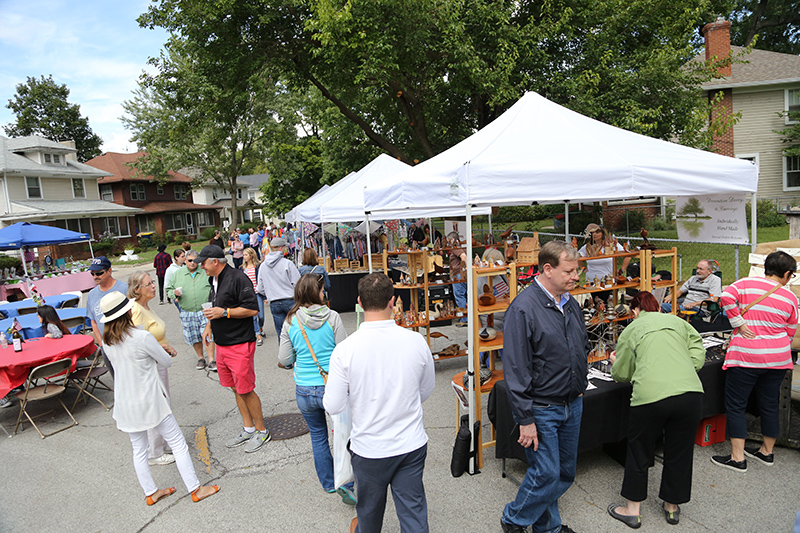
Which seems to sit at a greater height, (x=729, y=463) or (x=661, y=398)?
(x=661, y=398)

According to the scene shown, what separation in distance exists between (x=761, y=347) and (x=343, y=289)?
27.7 feet

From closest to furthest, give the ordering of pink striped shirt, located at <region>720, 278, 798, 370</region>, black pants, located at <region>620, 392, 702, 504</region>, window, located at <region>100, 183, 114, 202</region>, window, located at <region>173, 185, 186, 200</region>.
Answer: black pants, located at <region>620, 392, 702, 504</region> → pink striped shirt, located at <region>720, 278, 798, 370</region> → window, located at <region>100, 183, 114, 202</region> → window, located at <region>173, 185, 186, 200</region>

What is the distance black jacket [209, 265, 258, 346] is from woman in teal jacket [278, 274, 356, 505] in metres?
1.11

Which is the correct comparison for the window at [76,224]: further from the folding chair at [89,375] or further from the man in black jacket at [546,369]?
the man in black jacket at [546,369]

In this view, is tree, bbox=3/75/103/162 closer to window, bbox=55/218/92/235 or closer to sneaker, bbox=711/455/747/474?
window, bbox=55/218/92/235

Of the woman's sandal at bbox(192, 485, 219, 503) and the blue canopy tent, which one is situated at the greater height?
the blue canopy tent

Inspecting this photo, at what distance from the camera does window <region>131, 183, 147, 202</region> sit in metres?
40.3

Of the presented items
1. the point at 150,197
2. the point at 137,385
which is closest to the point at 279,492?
the point at 137,385

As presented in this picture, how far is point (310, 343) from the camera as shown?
3443 mm

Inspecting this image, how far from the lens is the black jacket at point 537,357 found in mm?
2881

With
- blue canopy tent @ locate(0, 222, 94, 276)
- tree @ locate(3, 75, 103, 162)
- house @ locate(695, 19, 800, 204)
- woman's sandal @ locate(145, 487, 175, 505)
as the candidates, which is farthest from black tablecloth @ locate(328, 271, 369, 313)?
tree @ locate(3, 75, 103, 162)

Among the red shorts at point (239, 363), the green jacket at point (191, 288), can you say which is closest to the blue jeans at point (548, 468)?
the red shorts at point (239, 363)

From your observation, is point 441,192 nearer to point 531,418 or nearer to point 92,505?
point 531,418

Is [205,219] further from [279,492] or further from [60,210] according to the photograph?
[279,492]
